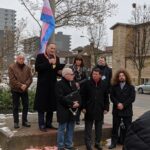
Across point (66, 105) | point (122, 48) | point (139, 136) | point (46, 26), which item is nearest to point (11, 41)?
point (46, 26)

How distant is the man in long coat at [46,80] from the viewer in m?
7.88

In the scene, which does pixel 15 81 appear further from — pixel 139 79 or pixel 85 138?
pixel 139 79

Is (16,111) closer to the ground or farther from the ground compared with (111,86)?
closer to the ground

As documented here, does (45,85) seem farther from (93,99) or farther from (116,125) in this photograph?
(116,125)

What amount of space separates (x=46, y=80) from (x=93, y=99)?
3.39ft

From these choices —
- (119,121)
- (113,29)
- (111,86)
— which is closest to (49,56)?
(111,86)

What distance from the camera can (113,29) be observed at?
5878 cm

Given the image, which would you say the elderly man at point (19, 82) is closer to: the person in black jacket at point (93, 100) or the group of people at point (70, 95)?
the group of people at point (70, 95)

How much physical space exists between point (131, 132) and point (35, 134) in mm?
5939

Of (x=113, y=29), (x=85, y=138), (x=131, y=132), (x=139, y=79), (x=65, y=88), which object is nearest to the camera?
(x=131, y=132)

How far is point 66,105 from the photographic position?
23.8ft

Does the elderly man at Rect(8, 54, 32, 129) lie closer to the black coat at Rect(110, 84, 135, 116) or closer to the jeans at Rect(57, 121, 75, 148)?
the jeans at Rect(57, 121, 75, 148)

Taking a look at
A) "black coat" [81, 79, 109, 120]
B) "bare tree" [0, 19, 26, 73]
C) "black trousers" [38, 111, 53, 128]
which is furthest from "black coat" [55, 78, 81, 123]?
"bare tree" [0, 19, 26, 73]

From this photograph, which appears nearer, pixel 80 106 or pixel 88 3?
pixel 80 106
